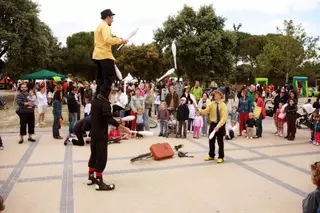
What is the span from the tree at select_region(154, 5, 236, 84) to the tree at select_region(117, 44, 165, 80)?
19.1 meters

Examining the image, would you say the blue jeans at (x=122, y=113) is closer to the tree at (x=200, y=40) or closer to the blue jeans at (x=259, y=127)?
the blue jeans at (x=259, y=127)

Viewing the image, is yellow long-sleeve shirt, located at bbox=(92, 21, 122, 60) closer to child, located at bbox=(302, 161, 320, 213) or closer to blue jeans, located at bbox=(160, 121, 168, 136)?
child, located at bbox=(302, 161, 320, 213)

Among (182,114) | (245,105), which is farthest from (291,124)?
(182,114)

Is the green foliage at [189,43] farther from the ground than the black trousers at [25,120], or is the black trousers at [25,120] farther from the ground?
the green foliage at [189,43]

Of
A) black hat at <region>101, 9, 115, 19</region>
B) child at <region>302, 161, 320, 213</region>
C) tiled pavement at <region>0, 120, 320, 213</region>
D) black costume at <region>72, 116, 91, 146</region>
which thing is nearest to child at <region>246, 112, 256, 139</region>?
tiled pavement at <region>0, 120, 320, 213</region>

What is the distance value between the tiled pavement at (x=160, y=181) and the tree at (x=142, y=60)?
36.3m

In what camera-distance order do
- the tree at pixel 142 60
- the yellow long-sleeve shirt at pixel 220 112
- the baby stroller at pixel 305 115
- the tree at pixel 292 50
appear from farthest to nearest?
the tree at pixel 142 60, the tree at pixel 292 50, the baby stroller at pixel 305 115, the yellow long-sleeve shirt at pixel 220 112

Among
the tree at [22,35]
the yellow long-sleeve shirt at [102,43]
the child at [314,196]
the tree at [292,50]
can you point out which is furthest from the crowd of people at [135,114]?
the tree at [292,50]

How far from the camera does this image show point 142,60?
44.3m

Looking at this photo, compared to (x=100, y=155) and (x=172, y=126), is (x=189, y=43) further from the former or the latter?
(x=100, y=155)

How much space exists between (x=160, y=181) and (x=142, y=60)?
39474 mm

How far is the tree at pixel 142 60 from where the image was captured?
44.3 meters

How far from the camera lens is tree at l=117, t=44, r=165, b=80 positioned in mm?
44312

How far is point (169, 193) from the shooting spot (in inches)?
204
